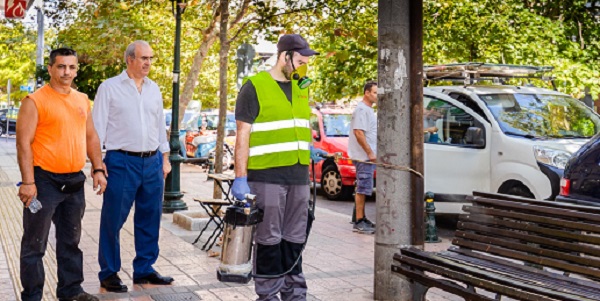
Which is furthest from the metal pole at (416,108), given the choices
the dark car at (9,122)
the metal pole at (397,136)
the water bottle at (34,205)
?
the dark car at (9,122)

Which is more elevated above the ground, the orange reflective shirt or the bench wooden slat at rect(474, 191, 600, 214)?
the orange reflective shirt

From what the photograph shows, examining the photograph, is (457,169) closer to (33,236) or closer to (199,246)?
(199,246)

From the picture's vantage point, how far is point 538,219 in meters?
5.20

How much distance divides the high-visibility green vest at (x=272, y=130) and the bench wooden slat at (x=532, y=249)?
136 cm

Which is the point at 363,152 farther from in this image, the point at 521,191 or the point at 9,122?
the point at 9,122

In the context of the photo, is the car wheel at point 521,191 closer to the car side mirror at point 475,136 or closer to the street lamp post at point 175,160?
the car side mirror at point 475,136

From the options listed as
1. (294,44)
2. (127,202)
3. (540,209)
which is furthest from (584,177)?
(127,202)

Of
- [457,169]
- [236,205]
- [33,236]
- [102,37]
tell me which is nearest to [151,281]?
[33,236]

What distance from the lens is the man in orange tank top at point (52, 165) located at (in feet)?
18.1

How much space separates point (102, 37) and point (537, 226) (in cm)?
950

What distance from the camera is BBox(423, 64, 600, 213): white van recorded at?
924 centimetres

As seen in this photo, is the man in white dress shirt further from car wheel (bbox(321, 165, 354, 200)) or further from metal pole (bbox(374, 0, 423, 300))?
car wheel (bbox(321, 165, 354, 200))

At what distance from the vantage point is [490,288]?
4.58 m

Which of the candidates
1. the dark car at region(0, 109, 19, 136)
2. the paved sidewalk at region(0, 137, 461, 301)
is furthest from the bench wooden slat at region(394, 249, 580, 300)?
the dark car at region(0, 109, 19, 136)
